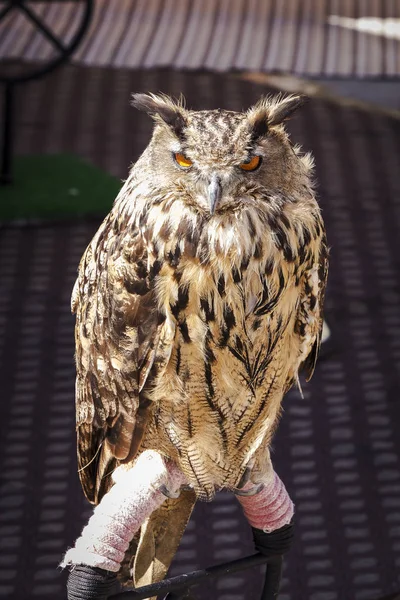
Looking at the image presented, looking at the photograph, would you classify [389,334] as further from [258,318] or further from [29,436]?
[258,318]

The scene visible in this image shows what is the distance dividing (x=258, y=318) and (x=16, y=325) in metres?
2.35

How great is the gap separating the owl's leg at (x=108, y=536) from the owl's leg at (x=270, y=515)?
19 centimetres

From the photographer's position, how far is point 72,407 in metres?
3.37

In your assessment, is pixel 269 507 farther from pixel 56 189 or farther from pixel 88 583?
pixel 56 189

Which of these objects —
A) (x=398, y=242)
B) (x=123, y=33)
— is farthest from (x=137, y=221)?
(x=123, y=33)

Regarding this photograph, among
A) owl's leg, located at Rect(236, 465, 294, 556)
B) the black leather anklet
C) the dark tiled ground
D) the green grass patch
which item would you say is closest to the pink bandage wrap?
owl's leg, located at Rect(236, 465, 294, 556)

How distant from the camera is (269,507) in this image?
5.81 ft

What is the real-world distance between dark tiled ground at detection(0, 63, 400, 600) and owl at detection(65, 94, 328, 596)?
1.04 m

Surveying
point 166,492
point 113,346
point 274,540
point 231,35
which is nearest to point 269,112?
point 113,346

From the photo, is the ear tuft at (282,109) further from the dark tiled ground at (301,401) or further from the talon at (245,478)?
the dark tiled ground at (301,401)

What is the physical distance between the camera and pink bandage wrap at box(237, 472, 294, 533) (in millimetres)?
1771

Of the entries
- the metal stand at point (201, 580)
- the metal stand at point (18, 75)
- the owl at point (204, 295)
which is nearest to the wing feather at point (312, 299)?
the owl at point (204, 295)

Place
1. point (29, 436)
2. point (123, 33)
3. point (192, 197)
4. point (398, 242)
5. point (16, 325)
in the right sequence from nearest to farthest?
1. point (192, 197)
2. point (29, 436)
3. point (16, 325)
4. point (398, 242)
5. point (123, 33)

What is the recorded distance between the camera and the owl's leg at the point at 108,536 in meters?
1.62
